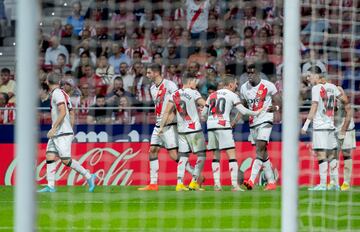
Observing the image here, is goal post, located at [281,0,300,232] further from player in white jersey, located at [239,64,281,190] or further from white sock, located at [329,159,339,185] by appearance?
white sock, located at [329,159,339,185]

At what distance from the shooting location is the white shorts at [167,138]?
51.0ft

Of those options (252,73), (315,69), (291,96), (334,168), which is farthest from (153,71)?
(291,96)

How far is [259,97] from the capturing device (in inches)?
569

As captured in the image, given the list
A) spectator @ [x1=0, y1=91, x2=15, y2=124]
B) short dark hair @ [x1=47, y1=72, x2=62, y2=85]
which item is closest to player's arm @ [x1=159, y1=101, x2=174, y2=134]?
spectator @ [x1=0, y1=91, x2=15, y2=124]

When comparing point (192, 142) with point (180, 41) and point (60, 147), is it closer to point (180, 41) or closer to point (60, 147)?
point (60, 147)

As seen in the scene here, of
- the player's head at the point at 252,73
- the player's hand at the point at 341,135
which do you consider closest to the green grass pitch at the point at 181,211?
the player's hand at the point at 341,135

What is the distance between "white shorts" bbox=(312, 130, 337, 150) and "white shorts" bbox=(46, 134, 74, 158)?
3497 mm

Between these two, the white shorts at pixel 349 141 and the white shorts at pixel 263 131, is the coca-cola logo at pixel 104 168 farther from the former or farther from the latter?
the white shorts at pixel 349 141

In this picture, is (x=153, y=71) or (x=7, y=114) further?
(x=7, y=114)

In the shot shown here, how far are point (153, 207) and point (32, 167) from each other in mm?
7719

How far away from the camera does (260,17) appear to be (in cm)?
1026

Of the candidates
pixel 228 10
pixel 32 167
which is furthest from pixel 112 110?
pixel 32 167

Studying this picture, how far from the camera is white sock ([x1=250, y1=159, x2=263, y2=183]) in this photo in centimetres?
1474

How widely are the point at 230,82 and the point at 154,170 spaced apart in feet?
7.34
